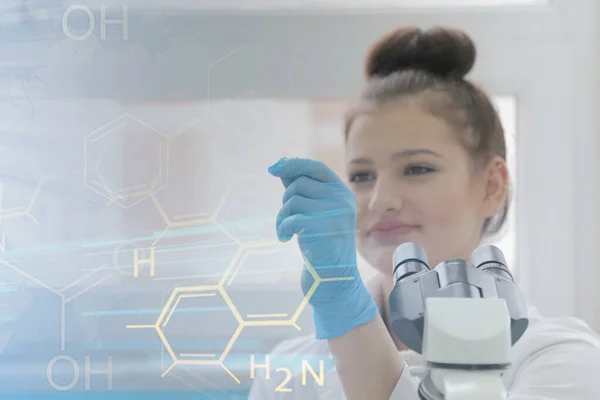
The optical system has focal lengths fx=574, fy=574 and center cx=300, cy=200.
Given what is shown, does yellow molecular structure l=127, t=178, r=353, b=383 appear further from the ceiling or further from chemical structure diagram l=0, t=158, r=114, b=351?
the ceiling

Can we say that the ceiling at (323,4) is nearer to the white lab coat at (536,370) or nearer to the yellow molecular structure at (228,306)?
the yellow molecular structure at (228,306)

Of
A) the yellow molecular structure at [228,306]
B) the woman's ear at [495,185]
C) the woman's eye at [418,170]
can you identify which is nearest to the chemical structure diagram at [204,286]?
the yellow molecular structure at [228,306]

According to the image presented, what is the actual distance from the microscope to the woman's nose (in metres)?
0.21

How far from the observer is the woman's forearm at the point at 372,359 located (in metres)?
0.74

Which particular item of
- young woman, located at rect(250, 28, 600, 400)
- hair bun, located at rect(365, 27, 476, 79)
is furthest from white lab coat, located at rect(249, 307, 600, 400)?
hair bun, located at rect(365, 27, 476, 79)

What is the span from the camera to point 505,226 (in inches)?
36.1

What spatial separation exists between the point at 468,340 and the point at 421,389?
3.8 inches

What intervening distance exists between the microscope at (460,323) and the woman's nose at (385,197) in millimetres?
212

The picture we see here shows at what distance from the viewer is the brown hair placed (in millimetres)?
840

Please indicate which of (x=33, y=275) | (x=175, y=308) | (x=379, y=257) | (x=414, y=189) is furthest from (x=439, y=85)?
(x=33, y=275)

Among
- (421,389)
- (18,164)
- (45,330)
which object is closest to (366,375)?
(421,389)

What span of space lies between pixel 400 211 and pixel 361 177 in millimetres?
78

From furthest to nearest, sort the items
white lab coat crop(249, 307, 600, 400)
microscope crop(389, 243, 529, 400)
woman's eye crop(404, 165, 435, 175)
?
woman's eye crop(404, 165, 435, 175), white lab coat crop(249, 307, 600, 400), microscope crop(389, 243, 529, 400)

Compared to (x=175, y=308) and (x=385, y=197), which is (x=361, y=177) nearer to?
(x=385, y=197)
